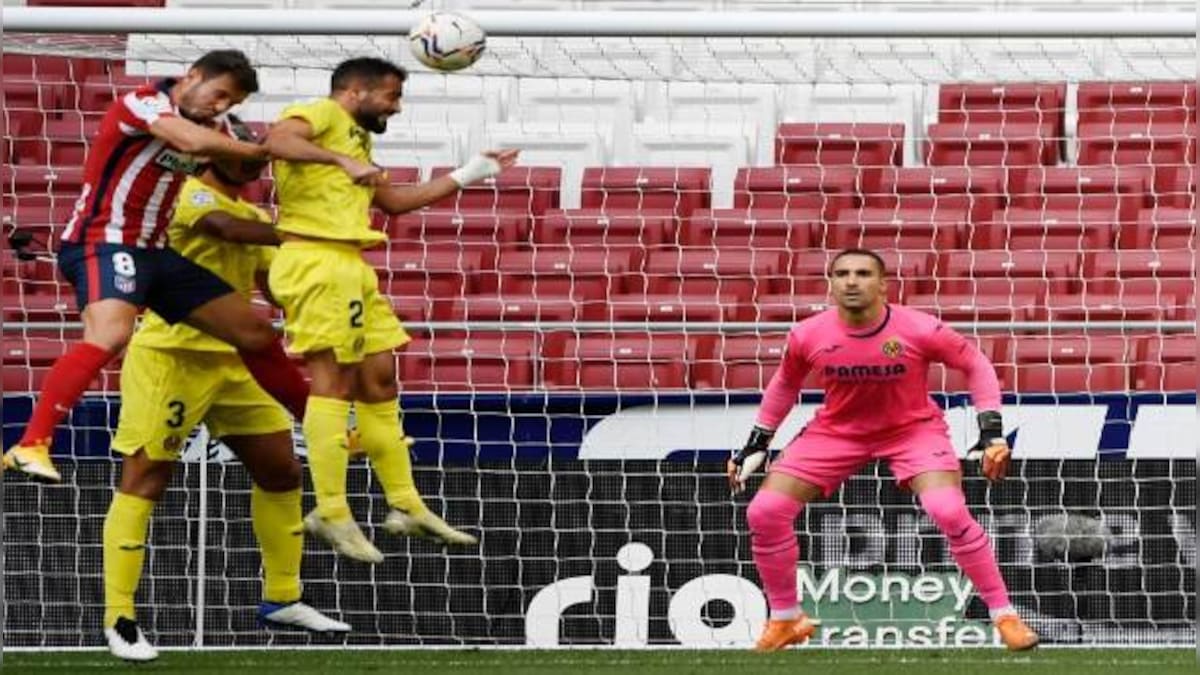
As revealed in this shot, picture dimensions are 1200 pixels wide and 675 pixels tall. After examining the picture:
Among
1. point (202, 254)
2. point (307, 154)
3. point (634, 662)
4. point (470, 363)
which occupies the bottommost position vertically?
point (634, 662)

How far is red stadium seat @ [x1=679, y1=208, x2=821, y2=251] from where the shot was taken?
13.2m

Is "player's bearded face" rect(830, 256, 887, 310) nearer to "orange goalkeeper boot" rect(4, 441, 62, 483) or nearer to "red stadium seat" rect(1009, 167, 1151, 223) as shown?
"orange goalkeeper boot" rect(4, 441, 62, 483)

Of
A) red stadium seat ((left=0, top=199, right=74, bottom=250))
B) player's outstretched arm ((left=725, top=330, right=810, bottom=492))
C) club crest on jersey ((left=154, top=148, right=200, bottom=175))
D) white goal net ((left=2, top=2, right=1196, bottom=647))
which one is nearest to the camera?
club crest on jersey ((left=154, top=148, right=200, bottom=175))

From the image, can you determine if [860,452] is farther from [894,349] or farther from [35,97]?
[35,97]

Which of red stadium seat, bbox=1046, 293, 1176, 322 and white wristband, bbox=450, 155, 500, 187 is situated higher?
white wristband, bbox=450, 155, 500, 187

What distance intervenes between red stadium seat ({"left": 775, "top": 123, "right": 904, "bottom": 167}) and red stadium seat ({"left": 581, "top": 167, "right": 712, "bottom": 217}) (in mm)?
589

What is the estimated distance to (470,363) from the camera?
12094 mm

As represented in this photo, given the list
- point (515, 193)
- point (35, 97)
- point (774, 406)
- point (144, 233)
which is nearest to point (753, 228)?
point (515, 193)

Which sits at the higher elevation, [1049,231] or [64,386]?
[1049,231]

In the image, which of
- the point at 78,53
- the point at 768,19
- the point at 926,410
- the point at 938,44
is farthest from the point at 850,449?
the point at 938,44

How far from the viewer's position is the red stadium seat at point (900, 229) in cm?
1307

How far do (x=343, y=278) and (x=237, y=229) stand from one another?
52cm

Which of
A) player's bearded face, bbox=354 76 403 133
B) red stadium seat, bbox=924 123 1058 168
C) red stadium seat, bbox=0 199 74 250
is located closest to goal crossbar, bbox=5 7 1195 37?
player's bearded face, bbox=354 76 403 133

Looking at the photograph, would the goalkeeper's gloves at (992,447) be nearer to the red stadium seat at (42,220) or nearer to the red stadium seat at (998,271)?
the red stadium seat at (998,271)
